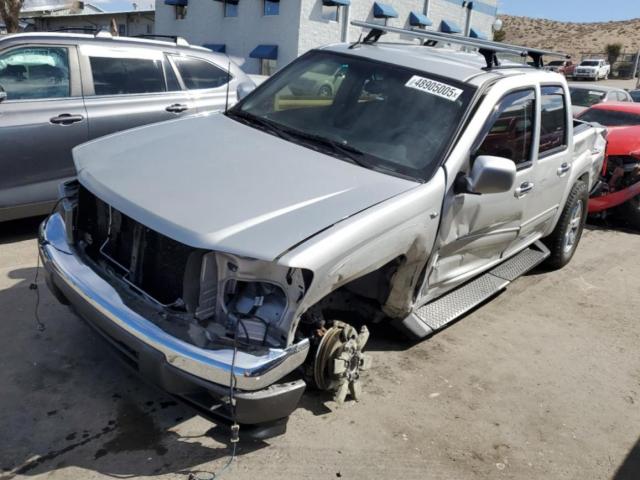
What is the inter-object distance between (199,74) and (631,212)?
5577 millimetres

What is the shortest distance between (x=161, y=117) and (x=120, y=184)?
9.90 feet

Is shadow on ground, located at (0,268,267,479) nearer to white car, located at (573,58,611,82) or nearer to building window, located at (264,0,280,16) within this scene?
building window, located at (264,0,280,16)

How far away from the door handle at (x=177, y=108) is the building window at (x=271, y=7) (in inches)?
829

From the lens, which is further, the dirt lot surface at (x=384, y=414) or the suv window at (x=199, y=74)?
the suv window at (x=199, y=74)

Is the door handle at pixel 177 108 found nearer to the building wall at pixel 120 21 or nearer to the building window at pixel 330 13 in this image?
the building window at pixel 330 13

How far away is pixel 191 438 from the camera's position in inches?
118

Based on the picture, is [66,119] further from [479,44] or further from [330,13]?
[330,13]

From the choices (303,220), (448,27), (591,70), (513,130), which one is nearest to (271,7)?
(448,27)

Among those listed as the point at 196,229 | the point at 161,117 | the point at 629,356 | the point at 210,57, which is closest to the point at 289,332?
the point at 196,229

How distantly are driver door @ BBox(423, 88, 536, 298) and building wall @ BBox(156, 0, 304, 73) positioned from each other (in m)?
20.7

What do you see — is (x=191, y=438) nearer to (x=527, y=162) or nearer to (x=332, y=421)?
(x=332, y=421)

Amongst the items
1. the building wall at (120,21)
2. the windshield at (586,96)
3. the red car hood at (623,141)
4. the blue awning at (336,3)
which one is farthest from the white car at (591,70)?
the red car hood at (623,141)

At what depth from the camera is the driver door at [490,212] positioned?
360cm

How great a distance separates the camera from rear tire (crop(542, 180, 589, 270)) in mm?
5621
